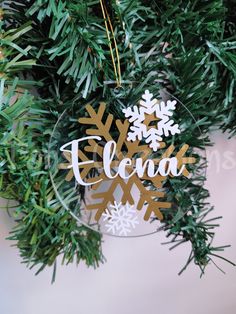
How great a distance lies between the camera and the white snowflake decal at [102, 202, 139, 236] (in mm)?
394

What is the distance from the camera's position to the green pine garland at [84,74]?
36 cm

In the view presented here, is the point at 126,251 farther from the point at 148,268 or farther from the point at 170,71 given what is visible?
the point at 170,71

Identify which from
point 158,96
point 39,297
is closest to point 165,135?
point 158,96

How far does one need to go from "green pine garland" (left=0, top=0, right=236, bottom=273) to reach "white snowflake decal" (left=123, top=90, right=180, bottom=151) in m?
0.02

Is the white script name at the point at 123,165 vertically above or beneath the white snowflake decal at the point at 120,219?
above

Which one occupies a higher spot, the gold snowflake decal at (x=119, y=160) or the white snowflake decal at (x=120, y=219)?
the gold snowflake decal at (x=119, y=160)

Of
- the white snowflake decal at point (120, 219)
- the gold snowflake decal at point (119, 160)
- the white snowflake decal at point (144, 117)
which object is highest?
the white snowflake decal at point (144, 117)

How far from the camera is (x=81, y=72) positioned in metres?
0.37

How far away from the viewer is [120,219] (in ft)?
1.31

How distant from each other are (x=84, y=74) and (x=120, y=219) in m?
0.15

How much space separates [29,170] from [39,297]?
0.78ft

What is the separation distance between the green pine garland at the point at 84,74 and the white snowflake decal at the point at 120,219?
0.14 feet

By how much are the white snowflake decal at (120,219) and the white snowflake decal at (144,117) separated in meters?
0.07

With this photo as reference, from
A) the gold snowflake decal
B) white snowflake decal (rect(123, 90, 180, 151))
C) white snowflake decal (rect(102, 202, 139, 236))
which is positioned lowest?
white snowflake decal (rect(102, 202, 139, 236))
